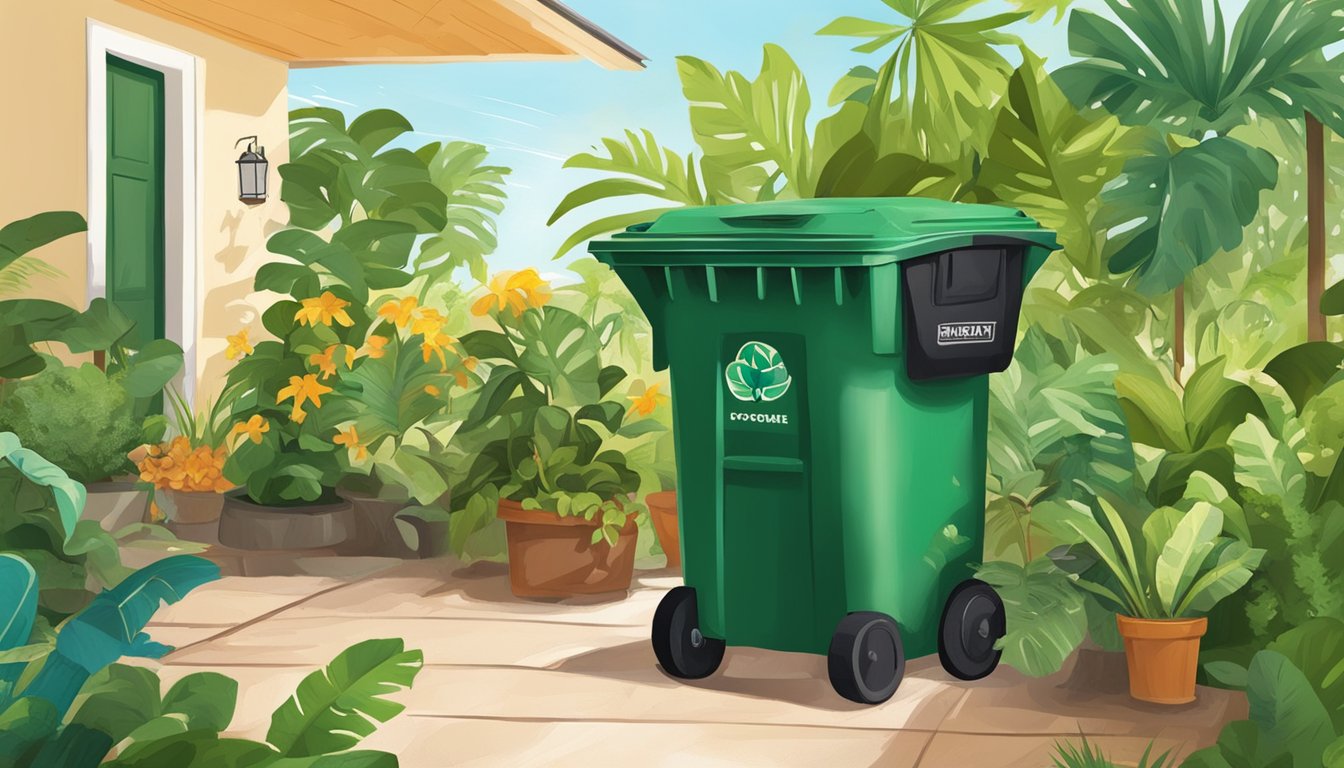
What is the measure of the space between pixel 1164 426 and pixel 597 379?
2.04 m

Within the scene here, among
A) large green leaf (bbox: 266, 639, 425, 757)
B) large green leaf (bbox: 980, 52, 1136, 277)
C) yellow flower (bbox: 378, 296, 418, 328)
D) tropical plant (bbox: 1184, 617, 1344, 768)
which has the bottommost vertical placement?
tropical plant (bbox: 1184, 617, 1344, 768)

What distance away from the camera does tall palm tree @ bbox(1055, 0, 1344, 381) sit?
5246mm

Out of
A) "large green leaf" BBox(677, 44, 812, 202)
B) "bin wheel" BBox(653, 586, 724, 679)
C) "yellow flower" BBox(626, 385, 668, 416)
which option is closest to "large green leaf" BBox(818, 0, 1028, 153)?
"large green leaf" BBox(677, 44, 812, 202)

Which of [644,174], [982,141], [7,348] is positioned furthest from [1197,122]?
[7,348]

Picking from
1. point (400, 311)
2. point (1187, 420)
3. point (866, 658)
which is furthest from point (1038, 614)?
point (400, 311)

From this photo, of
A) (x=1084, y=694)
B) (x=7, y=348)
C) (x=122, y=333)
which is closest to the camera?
(x=1084, y=694)

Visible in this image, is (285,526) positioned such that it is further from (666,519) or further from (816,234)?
(816,234)

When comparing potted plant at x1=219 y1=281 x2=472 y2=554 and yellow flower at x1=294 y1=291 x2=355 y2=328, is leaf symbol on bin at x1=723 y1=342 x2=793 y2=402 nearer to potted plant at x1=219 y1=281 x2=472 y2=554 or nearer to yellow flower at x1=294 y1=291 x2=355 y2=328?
potted plant at x1=219 y1=281 x2=472 y2=554

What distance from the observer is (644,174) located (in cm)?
639

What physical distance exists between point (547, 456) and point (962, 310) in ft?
5.52

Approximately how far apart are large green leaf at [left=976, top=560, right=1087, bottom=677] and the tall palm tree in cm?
187

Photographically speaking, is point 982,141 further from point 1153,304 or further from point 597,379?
point 597,379

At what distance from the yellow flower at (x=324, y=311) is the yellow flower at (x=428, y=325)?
283 mm

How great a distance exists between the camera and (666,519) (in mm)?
5594
